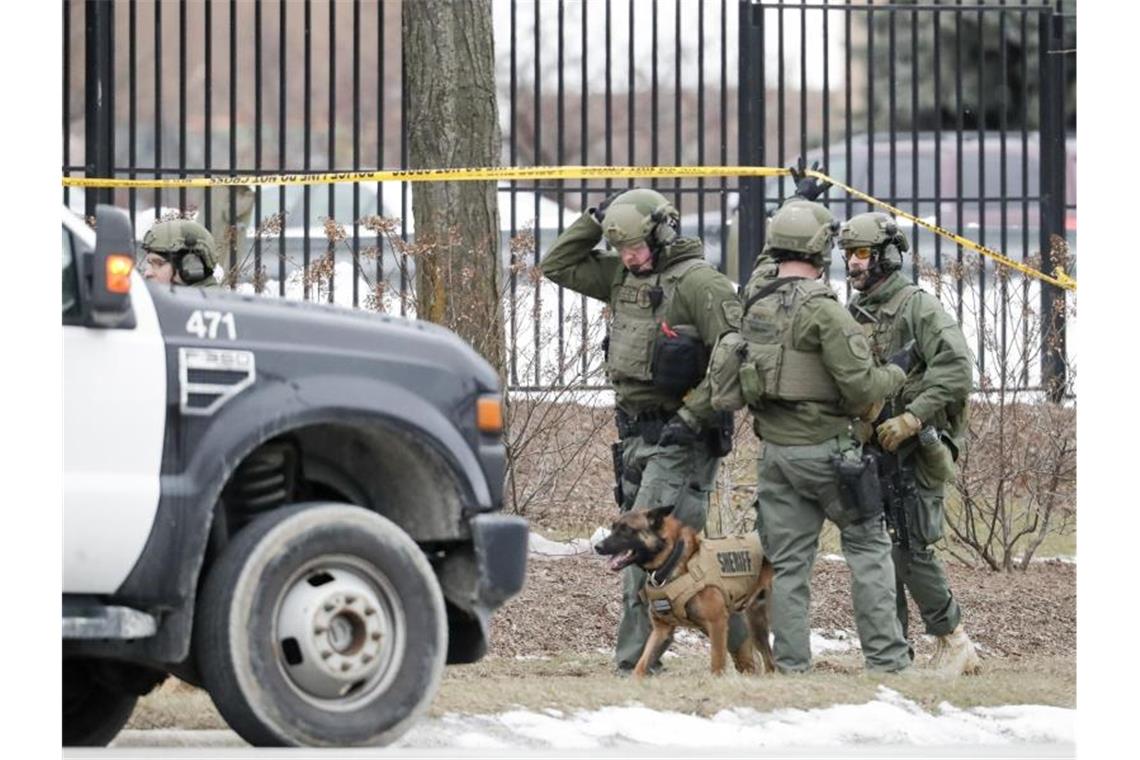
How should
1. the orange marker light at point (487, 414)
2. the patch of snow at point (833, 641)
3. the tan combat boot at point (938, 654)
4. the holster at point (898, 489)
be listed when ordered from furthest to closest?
the patch of snow at point (833, 641), the tan combat boot at point (938, 654), the holster at point (898, 489), the orange marker light at point (487, 414)

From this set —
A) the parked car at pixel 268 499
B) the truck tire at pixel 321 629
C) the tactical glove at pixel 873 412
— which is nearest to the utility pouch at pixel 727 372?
the tactical glove at pixel 873 412

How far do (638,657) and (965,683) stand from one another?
1.38m

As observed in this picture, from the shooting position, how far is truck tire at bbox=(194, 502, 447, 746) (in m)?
6.54

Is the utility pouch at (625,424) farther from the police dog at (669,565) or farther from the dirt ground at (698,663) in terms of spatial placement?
the dirt ground at (698,663)

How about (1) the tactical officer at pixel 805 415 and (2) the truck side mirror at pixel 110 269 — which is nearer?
(2) the truck side mirror at pixel 110 269

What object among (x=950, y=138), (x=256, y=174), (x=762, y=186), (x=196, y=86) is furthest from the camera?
(x=196, y=86)

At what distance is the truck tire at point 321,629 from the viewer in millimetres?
6539

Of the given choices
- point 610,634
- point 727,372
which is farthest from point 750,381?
point 610,634

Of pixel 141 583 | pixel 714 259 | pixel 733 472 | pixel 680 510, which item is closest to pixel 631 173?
pixel 733 472

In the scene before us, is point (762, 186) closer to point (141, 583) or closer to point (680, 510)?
point (680, 510)

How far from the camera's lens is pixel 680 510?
9.63 meters

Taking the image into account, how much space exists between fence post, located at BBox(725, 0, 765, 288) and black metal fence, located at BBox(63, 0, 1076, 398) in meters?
0.02

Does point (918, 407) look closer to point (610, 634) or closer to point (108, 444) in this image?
point (610, 634)

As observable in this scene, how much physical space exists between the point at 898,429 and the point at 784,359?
2.53 feet
